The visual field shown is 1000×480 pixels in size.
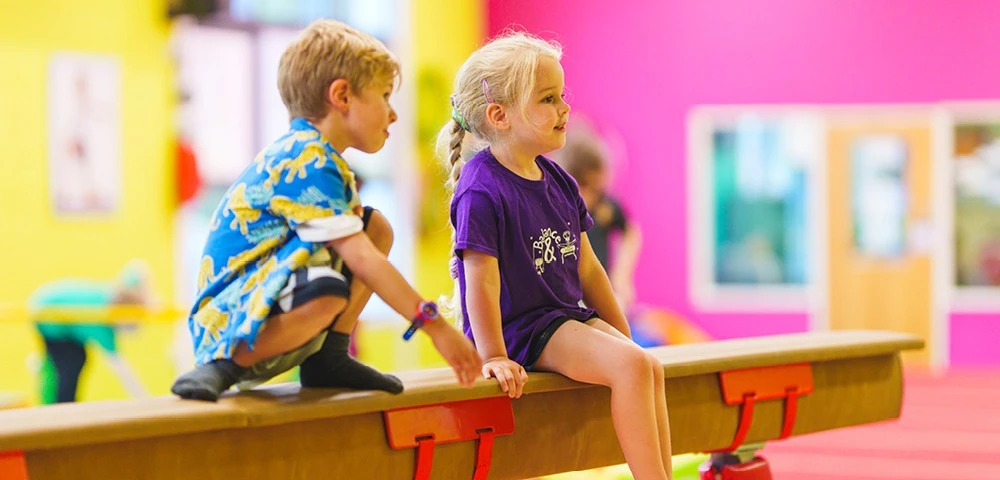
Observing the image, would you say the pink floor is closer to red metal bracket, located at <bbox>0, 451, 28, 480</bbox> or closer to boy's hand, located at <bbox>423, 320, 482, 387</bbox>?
boy's hand, located at <bbox>423, 320, 482, 387</bbox>

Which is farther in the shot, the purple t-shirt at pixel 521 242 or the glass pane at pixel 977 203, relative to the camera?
the glass pane at pixel 977 203

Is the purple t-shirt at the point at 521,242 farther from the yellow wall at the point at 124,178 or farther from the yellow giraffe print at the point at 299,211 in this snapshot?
the yellow wall at the point at 124,178

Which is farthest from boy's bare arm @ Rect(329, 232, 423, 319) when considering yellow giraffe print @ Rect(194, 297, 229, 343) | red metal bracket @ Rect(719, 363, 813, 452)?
red metal bracket @ Rect(719, 363, 813, 452)

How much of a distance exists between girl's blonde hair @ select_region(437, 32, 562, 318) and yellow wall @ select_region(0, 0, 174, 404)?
435cm

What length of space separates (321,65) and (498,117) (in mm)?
504

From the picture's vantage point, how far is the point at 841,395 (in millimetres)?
2945

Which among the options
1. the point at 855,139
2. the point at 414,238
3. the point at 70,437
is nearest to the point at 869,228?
the point at 855,139

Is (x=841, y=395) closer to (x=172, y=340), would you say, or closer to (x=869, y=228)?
(x=172, y=340)

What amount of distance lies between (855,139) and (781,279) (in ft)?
4.14

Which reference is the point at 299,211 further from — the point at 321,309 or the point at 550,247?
the point at 550,247

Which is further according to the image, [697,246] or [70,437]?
[697,246]

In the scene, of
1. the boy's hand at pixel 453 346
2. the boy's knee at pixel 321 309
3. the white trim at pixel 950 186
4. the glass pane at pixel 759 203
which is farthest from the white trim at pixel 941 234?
the boy's knee at pixel 321 309

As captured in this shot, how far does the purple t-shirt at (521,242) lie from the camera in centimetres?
235

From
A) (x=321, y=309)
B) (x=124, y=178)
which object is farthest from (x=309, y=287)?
(x=124, y=178)
